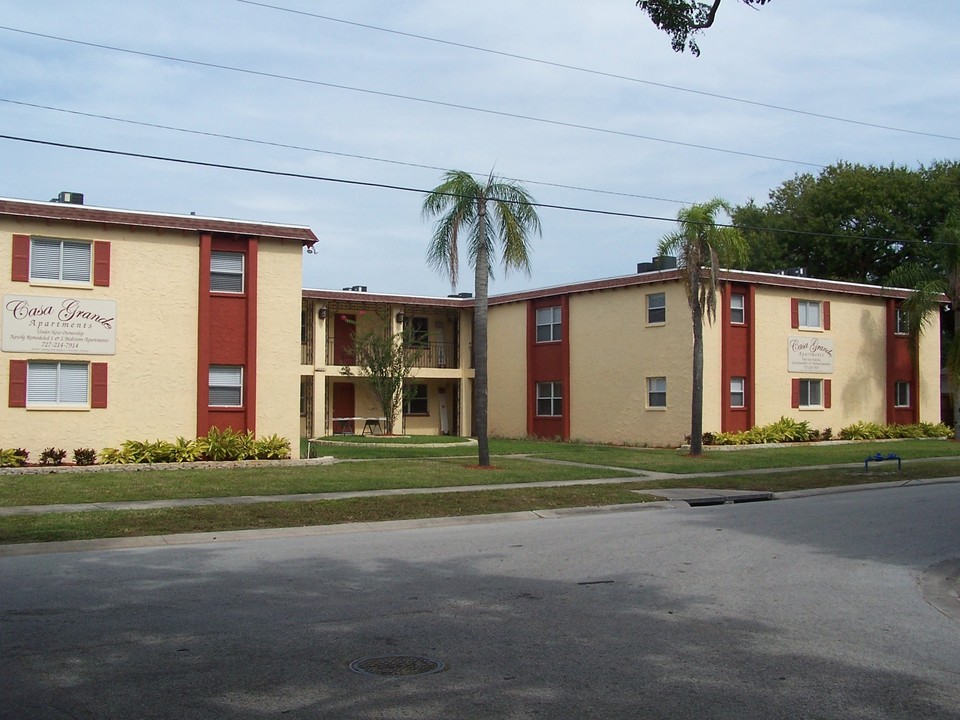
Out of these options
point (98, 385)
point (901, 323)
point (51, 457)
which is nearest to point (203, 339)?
point (98, 385)

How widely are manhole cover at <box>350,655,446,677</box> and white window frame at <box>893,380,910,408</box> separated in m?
36.9

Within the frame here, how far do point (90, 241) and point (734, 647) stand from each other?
801 inches

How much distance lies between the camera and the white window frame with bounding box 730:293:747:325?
3456 centimetres

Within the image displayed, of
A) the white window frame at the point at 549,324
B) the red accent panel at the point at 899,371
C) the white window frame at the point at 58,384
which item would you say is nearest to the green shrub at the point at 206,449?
the white window frame at the point at 58,384

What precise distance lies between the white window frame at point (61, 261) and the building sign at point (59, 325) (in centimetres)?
50

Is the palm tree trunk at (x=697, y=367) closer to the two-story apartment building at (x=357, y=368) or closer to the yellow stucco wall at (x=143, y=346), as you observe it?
the yellow stucco wall at (x=143, y=346)

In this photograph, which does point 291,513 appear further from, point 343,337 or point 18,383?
point 343,337

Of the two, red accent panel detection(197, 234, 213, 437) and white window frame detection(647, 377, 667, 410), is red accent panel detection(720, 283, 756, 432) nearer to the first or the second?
white window frame detection(647, 377, 667, 410)

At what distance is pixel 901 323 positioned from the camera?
132 feet

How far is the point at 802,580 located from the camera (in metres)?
10.5

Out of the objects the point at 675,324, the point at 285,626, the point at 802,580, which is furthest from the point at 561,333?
the point at 285,626

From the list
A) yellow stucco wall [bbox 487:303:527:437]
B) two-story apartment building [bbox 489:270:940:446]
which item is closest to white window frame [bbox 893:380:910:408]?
two-story apartment building [bbox 489:270:940:446]

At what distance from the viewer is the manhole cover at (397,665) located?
6.63 m

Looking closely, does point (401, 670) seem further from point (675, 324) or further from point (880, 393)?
point (880, 393)
